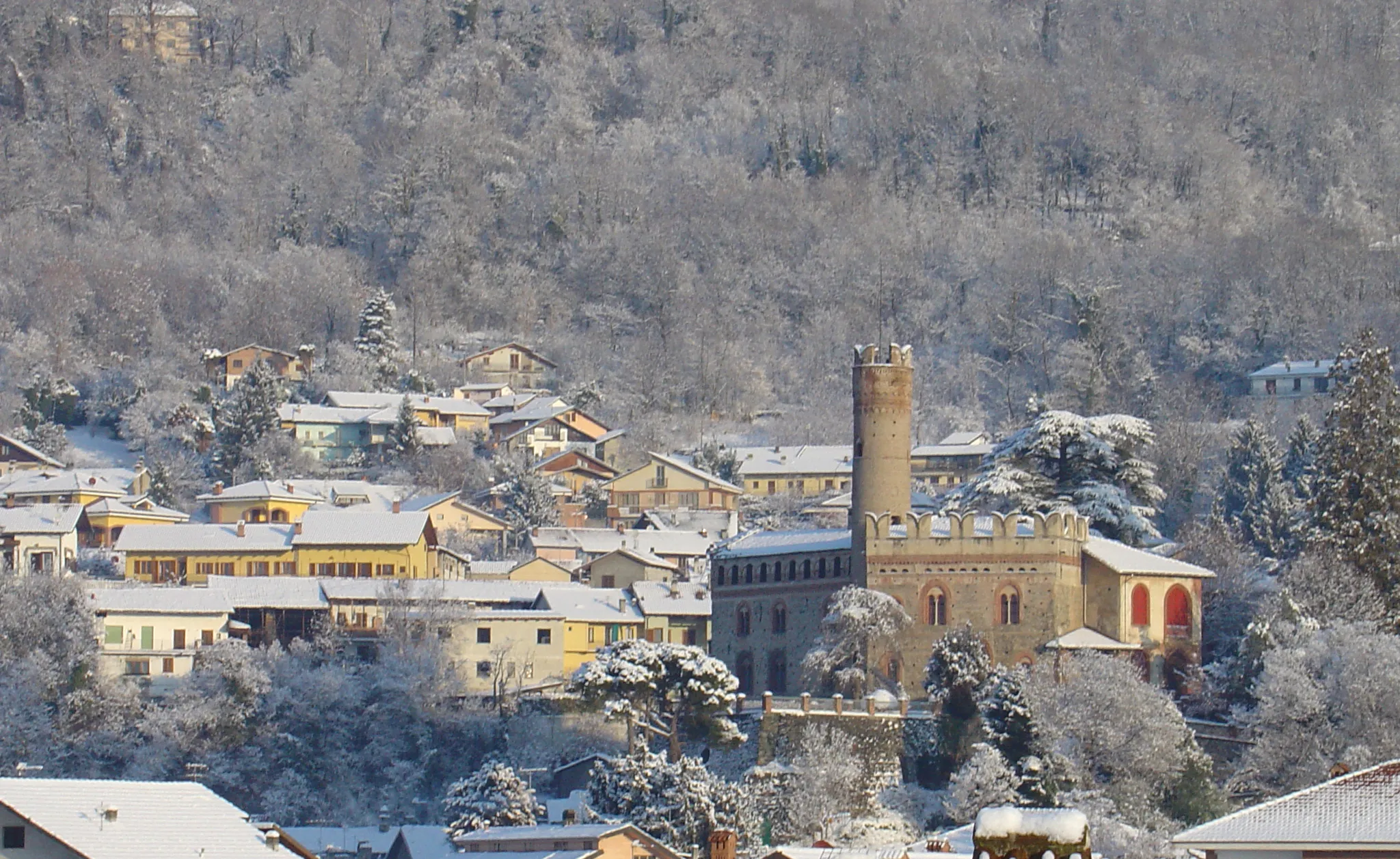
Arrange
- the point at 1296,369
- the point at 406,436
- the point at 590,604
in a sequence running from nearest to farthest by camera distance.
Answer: the point at 590,604 < the point at 406,436 < the point at 1296,369

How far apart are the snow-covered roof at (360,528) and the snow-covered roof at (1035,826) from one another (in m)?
71.7

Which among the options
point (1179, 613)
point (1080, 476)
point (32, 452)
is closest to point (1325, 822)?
point (1179, 613)

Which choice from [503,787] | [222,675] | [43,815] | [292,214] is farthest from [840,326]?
[43,815]

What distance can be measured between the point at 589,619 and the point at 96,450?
4618 cm

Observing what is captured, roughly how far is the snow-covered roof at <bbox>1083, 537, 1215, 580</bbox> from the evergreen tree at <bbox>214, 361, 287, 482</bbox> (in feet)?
155

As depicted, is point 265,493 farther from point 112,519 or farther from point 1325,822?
point 1325,822

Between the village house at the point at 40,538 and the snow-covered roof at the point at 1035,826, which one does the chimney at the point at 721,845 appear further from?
the village house at the point at 40,538

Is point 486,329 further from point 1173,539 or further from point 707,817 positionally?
point 707,817

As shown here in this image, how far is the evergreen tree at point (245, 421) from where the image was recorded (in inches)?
4596

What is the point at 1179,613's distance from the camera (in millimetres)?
74062

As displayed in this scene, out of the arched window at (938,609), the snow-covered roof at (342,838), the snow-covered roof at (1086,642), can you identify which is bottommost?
the snow-covered roof at (342,838)

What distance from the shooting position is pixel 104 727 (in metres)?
75.9

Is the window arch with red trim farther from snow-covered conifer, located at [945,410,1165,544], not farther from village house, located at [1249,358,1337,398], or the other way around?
village house, located at [1249,358,1337,398]

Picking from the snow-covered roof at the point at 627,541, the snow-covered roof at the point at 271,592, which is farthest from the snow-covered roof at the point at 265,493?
the snow-covered roof at the point at 271,592
